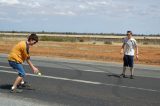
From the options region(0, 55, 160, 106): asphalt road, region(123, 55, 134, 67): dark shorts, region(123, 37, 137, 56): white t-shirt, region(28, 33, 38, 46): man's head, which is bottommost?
region(0, 55, 160, 106): asphalt road

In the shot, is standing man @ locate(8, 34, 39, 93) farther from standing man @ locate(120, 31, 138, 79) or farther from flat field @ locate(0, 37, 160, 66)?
flat field @ locate(0, 37, 160, 66)

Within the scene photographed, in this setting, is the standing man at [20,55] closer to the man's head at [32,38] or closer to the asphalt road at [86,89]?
the man's head at [32,38]

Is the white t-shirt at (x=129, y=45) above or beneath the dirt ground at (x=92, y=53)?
above

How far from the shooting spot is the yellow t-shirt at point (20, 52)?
36.4 ft

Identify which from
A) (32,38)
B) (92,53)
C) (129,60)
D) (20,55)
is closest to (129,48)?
(129,60)

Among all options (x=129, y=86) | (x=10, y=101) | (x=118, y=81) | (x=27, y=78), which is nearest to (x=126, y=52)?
(x=118, y=81)

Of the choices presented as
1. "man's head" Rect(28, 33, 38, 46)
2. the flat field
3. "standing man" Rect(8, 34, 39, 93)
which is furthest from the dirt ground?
"man's head" Rect(28, 33, 38, 46)

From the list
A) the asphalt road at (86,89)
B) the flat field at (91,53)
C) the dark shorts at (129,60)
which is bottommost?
the flat field at (91,53)

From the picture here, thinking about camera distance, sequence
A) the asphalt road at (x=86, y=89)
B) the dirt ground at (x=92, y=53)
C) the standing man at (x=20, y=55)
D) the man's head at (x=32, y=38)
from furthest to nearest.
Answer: the dirt ground at (x=92, y=53)
the standing man at (x=20, y=55)
the man's head at (x=32, y=38)
the asphalt road at (x=86, y=89)

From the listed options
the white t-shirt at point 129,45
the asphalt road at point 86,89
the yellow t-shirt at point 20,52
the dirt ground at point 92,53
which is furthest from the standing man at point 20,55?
the dirt ground at point 92,53

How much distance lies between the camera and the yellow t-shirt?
36.4 ft

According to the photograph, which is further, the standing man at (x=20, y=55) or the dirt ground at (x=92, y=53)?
the dirt ground at (x=92, y=53)

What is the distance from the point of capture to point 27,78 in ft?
48.4

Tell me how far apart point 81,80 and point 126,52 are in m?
2.43
